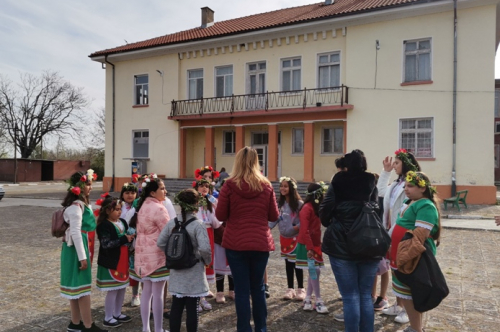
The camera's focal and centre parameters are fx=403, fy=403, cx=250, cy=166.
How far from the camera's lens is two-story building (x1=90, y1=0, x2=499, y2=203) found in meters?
16.0

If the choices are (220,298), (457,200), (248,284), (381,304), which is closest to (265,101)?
(457,200)

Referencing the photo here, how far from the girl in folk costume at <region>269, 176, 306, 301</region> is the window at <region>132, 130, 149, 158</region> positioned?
1963 centimetres

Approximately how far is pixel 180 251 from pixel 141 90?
21750 mm

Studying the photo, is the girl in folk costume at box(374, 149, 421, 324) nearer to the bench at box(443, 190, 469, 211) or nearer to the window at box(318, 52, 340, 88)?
the bench at box(443, 190, 469, 211)

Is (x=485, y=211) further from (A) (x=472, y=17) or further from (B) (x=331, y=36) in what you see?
(B) (x=331, y=36)

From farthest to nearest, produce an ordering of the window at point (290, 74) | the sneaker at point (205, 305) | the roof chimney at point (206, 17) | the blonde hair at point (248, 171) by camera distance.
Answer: the roof chimney at point (206, 17), the window at point (290, 74), the sneaker at point (205, 305), the blonde hair at point (248, 171)

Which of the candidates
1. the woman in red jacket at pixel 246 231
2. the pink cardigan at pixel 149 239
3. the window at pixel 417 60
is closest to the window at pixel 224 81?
the window at pixel 417 60

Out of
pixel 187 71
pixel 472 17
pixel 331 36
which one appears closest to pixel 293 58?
pixel 331 36

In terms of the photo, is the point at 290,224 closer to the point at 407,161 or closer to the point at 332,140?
the point at 407,161

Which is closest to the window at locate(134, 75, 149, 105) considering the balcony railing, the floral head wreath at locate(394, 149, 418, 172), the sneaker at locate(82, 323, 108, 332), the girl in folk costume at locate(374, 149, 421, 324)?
the balcony railing

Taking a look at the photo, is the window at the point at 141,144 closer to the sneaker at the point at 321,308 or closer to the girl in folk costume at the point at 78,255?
the girl in folk costume at the point at 78,255

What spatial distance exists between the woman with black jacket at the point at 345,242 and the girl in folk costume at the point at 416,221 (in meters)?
0.38

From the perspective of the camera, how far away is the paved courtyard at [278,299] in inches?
168

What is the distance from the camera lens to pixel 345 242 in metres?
3.40
